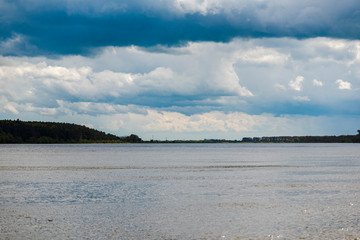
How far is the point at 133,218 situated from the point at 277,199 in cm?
1397

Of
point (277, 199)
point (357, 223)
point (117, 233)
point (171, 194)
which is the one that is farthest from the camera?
point (171, 194)

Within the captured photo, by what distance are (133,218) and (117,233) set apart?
4.09 m

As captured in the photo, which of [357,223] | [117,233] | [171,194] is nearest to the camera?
[117,233]

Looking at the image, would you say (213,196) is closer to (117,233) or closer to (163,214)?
(163,214)

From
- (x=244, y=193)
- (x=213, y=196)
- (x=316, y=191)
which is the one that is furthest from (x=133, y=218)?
(x=316, y=191)

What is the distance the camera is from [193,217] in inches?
1113

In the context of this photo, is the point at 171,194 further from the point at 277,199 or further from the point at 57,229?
the point at 57,229

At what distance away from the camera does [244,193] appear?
40344 mm

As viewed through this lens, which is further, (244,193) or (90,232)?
(244,193)

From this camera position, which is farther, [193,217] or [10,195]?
[10,195]

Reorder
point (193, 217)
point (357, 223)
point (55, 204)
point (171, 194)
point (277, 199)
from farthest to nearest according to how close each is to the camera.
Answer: point (171, 194), point (277, 199), point (55, 204), point (193, 217), point (357, 223)

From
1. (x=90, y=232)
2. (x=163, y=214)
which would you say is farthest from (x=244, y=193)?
(x=90, y=232)

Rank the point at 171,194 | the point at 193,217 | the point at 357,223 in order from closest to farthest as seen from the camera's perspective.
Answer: the point at 357,223, the point at 193,217, the point at 171,194

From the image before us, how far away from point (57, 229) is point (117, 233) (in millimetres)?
3635
